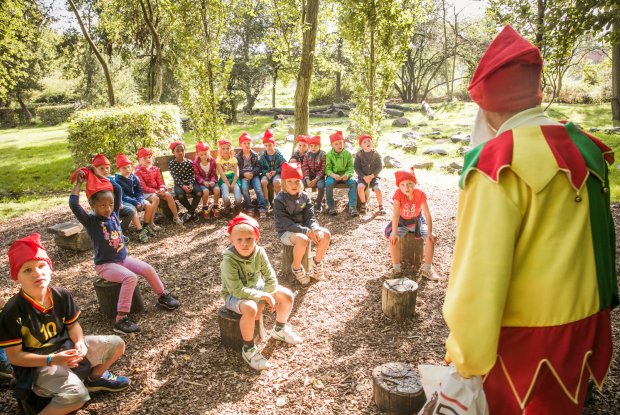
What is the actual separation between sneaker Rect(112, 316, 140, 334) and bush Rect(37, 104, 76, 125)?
28991 mm

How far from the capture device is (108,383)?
10.4ft

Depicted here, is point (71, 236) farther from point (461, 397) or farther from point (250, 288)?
point (461, 397)

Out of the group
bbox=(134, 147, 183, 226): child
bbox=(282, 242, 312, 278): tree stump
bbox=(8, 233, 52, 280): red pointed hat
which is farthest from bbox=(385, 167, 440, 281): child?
bbox=(134, 147, 183, 226): child

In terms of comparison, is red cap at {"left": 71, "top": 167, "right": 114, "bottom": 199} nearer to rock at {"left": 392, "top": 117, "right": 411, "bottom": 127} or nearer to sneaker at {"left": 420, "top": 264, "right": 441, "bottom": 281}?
sneaker at {"left": 420, "top": 264, "right": 441, "bottom": 281}

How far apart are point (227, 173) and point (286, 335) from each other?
4.72 meters

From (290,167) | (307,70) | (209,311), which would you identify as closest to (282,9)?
(307,70)

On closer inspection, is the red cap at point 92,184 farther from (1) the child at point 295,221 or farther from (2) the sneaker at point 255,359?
(2) the sneaker at point 255,359

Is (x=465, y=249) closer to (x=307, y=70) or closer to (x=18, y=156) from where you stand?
(x=307, y=70)

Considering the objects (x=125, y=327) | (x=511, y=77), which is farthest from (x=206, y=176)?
(x=511, y=77)

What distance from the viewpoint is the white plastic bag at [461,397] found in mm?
1364

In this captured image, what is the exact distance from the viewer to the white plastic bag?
4.48ft

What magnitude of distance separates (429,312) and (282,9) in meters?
8.08

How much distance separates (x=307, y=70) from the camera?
9.49 meters

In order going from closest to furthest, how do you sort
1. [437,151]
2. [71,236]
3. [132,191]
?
[71,236] < [132,191] < [437,151]
